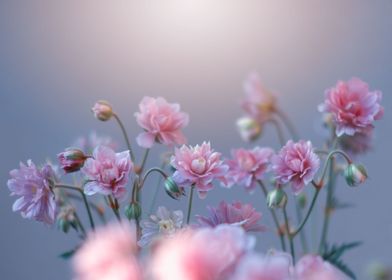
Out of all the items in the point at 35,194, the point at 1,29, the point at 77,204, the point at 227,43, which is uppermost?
the point at 1,29

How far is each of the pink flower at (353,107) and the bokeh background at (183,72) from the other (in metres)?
0.38

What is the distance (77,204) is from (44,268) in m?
0.18

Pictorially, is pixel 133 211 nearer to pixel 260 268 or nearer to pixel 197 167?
pixel 197 167

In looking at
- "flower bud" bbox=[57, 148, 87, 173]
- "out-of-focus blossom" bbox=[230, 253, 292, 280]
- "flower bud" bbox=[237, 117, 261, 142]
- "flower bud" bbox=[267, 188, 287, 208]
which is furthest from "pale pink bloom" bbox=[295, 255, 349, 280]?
"flower bud" bbox=[237, 117, 261, 142]

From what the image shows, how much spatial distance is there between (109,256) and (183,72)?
62 cm

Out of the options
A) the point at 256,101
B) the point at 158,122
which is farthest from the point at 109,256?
the point at 256,101

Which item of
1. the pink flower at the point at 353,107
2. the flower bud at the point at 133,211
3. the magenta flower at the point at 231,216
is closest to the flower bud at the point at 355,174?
the pink flower at the point at 353,107

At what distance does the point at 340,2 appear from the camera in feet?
3.87

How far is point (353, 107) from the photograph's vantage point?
705mm

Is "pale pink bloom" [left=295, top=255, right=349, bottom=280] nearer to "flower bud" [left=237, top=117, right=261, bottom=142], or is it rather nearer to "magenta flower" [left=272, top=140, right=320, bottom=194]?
"magenta flower" [left=272, top=140, right=320, bottom=194]

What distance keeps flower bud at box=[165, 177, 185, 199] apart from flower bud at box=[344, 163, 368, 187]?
0.73 feet

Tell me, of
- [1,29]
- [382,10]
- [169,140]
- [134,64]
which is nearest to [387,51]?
[382,10]

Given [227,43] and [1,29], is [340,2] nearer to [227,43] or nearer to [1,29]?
[227,43]

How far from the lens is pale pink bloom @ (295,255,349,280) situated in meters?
0.52
